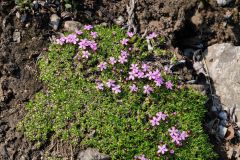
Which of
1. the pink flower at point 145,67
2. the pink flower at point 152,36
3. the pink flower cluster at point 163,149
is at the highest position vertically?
the pink flower at point 152,36

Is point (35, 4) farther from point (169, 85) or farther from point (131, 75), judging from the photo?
point (169, 85)

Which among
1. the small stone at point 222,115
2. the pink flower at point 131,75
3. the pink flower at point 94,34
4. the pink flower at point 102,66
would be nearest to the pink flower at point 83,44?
the pink flower at point 94,34

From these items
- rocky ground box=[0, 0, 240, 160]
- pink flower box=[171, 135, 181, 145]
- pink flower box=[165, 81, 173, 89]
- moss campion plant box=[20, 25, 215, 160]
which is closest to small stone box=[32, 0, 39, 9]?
rocky ground box=[0, 0, 240, 160]

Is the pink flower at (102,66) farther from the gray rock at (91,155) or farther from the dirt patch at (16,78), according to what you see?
the gray rock at (91,155)

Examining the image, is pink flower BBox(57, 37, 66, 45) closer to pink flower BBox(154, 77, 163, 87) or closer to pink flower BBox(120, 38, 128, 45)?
pink flower BBox(120, 38, 128, 45)

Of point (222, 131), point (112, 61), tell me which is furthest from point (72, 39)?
point (222, 131)

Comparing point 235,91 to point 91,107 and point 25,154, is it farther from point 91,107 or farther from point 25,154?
point 25,154
